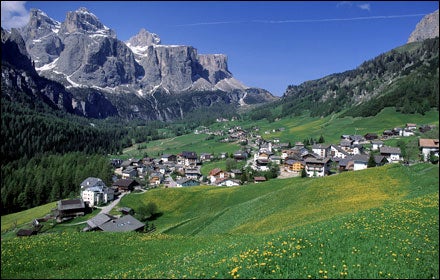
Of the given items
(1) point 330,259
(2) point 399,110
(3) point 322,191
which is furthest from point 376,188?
(2) point 399,110

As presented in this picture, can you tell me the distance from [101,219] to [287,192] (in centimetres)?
4079

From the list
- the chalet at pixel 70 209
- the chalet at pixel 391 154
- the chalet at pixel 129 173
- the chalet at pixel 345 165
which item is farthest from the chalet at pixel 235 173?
the chalet at pixel 70 209

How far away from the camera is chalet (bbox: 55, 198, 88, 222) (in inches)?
3465

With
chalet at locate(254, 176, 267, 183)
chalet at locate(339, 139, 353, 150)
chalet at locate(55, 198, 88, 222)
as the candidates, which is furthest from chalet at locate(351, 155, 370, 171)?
chalet at locate(55, 198, 88, 222)

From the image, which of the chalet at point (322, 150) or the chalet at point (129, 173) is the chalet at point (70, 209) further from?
the chalet at point (322, 150)

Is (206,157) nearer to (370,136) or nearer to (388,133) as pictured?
(370,136)

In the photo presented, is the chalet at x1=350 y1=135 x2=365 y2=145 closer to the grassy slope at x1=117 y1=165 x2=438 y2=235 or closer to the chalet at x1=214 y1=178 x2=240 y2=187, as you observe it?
the chalet at x1=214 y1=178 x2=240 y2=187

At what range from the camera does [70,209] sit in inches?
3524

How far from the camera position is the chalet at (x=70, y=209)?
88.0m

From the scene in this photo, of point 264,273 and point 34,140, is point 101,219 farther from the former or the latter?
point 34,140

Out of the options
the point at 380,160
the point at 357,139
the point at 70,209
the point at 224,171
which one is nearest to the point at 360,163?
the point at 380,160

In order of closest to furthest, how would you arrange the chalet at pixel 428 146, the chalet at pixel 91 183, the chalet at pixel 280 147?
the chalet at pixel 428 146 → the chalet at pixel 91 183 → the chalet at pixel 280 147

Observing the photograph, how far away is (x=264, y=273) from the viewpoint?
44.8ft

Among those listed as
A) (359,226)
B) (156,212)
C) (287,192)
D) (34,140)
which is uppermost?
(34,140)
